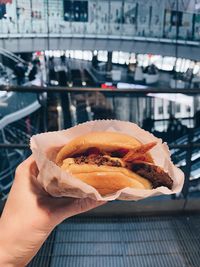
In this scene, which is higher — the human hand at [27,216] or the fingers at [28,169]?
the fingers at [28,169]

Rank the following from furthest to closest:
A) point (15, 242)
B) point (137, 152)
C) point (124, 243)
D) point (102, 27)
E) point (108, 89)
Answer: point (102, 27), point (108, 89), point (124, 243), point (137, 152), point (15, 242)

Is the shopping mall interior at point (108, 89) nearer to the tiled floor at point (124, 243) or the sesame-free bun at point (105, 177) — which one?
the tiled floor at point (124, 243)

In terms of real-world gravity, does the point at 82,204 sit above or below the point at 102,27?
above

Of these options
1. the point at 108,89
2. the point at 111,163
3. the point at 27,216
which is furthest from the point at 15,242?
the point at 108,89

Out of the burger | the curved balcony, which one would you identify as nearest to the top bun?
the burger

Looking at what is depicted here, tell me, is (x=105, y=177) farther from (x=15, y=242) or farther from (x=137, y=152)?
(x=15, y=242)

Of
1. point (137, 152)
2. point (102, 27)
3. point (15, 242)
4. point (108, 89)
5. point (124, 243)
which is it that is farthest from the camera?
point (102, 27)

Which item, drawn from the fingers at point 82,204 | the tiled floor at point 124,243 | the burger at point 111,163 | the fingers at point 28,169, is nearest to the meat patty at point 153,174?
the burger at point 111,163

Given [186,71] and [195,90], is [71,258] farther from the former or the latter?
[186,71]
